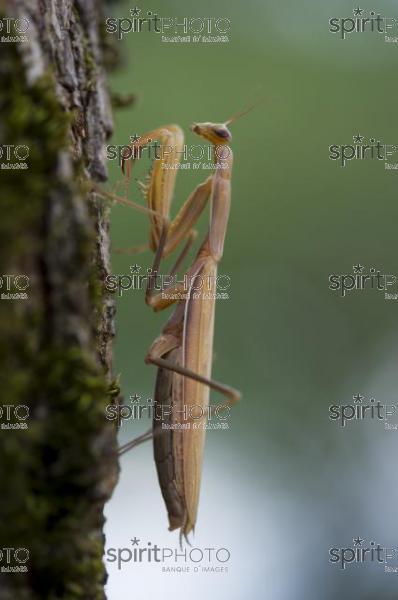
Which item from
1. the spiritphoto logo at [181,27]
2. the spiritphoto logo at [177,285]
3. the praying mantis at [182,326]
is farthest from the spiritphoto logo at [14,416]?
the spiritphoto logo at [181,27]

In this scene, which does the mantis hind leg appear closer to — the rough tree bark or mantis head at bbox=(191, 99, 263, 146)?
mantis head at bbox=(191, 99, 263, 146)

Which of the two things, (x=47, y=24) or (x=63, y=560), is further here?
(x=47, y=24)

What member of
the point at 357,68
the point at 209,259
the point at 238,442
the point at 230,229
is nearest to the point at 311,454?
the point at 238,442

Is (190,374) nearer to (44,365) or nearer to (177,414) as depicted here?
(177,414)

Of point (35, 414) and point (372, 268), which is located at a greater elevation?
point (372, 268)

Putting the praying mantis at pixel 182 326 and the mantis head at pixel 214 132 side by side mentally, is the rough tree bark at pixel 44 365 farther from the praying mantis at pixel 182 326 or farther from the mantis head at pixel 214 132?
the mantis head at pixel 214 132

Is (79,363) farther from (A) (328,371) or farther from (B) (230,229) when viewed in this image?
(A) (328,371)

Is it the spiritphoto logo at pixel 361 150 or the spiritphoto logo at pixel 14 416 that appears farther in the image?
the spiritphoto logo at pixel 361 150
